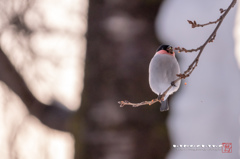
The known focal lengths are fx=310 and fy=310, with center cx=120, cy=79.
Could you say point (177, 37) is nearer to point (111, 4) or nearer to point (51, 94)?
point (111, 4)

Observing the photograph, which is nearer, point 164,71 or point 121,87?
point 164,71

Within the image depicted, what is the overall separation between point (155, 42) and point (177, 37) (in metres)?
0.06

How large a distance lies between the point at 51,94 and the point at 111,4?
0.42 m

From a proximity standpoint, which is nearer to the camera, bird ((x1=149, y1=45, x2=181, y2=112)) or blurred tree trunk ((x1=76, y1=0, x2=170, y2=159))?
bird ((x1=149, y1=45, x2=181, y2=112))

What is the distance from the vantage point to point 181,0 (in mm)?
725

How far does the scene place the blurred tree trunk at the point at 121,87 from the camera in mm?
742

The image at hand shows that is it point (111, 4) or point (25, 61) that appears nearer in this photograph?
point (111, 4)

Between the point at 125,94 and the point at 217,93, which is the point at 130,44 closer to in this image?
the point at 125,94

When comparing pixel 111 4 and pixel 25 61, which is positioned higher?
pixel 111 4

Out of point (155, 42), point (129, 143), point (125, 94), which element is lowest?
point (129, 143)

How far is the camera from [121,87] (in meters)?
0.75

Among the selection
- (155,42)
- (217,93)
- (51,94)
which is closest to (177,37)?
(155,42)

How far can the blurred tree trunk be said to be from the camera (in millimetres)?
742

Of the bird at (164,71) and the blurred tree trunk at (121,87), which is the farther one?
the blurred tree trunk at (121,87)
